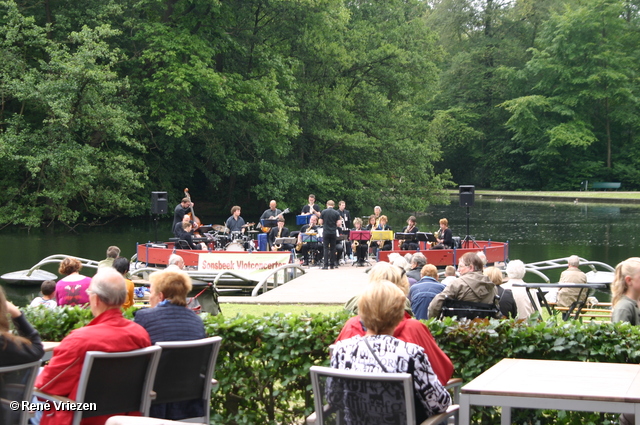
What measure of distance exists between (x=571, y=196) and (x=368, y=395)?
56.2 metres

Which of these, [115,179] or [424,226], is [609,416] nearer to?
[115,179]

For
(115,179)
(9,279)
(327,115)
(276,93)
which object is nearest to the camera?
(9,279)

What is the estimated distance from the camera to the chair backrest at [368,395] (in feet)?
11.0

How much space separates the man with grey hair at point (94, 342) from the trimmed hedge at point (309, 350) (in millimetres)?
1111

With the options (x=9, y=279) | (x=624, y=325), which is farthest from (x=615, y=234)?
(x=624, y=325)

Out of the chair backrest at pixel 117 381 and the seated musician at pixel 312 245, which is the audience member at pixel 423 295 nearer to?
the chair backrest at pixel 117 381

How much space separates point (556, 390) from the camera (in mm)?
3588

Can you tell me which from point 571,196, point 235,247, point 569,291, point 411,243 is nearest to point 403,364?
point 569,291

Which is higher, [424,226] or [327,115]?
[327,115]

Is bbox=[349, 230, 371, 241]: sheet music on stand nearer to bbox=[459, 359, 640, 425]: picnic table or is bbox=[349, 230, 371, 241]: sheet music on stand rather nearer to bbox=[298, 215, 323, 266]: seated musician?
bbox=[298, 215, 323, 266]: seated musician

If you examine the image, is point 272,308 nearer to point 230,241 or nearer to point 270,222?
point 270,222

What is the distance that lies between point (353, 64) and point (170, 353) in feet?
114

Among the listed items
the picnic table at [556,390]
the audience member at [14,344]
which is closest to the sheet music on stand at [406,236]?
the picnic table at [556,390]

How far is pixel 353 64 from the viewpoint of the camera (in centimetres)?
3791
